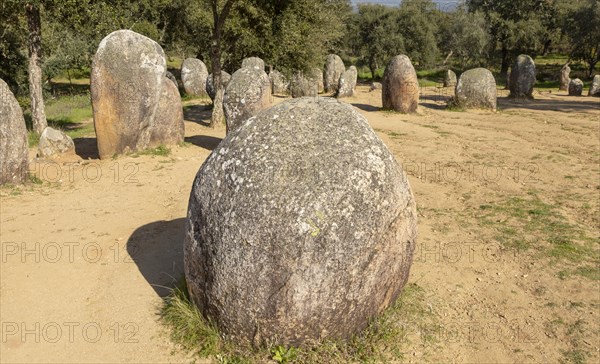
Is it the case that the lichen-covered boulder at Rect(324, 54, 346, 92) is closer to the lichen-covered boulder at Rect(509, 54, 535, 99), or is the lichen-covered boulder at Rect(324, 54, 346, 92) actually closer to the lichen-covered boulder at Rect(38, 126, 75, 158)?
the lichen-covered boulder at Rect(509, 54, 535, 99)

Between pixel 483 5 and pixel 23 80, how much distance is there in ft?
134

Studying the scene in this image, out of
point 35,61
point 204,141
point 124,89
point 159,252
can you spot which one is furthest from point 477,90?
point 159,252

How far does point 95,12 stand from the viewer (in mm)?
14219

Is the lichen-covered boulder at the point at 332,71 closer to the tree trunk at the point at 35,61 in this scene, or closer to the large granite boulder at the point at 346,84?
the large granite boulder at the point at 346,84

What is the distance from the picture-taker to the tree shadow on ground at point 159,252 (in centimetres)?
648

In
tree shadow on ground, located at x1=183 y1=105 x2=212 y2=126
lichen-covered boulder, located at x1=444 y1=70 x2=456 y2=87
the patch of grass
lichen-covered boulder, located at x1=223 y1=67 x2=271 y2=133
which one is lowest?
the patch of grass

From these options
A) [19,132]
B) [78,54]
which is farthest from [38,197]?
[78,54]

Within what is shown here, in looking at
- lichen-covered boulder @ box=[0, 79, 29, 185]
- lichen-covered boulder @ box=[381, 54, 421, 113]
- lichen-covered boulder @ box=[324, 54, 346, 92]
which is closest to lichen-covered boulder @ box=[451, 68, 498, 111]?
lichen-covered boulder @ box=[381, 54, 421, 113]

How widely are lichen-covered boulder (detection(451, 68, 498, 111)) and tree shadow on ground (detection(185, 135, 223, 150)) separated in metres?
13.1

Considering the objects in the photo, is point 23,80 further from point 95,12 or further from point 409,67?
point 409,67

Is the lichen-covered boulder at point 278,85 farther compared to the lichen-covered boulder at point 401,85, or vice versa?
the lichen-covered boulder at point 278,85

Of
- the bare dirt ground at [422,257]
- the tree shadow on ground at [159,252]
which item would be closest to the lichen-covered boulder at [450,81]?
the bare dirt ground at [422,257]

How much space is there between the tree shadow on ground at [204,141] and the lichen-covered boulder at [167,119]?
37.2 inches

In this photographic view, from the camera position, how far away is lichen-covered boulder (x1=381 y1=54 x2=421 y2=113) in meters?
20.8
